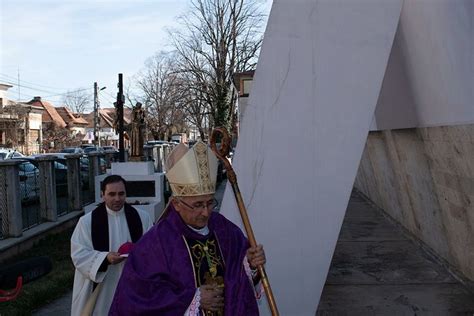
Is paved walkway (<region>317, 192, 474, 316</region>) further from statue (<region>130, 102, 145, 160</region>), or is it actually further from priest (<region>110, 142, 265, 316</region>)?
statue (<region>130, 102, 145, 160</region>)

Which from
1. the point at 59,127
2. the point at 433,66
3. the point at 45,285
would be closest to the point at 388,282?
the point at 433,66

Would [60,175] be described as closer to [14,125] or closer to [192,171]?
[192,171]

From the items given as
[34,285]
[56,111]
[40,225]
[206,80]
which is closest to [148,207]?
[40,225]

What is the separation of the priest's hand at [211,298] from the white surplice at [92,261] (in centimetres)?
154

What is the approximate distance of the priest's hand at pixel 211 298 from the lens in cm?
292

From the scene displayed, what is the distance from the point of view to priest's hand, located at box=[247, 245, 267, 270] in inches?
124

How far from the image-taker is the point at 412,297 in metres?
6.49

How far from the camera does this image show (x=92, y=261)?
429cm

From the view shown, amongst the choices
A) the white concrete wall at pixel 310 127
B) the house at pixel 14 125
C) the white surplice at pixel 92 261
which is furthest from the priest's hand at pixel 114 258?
the house at pixel 14 125

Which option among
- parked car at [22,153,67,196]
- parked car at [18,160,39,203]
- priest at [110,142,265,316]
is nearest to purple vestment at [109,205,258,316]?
priest at [110,142,265,316]

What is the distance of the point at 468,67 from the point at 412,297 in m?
2.73

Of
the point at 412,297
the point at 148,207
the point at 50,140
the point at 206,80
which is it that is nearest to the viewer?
the point at 412,297

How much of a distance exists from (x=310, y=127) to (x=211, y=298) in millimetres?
2939

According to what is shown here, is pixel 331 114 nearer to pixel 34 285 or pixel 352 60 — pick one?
pixel 352 60
